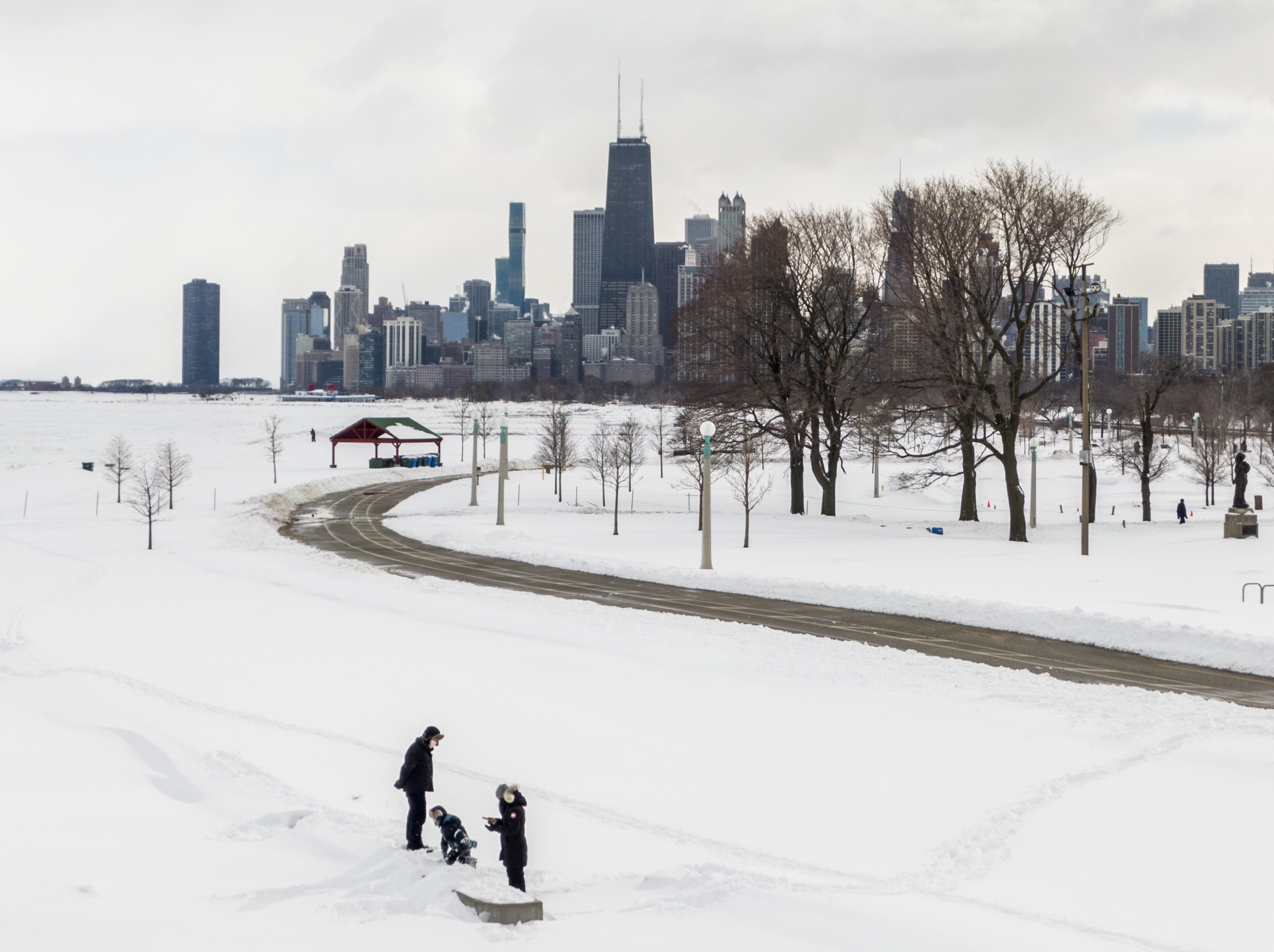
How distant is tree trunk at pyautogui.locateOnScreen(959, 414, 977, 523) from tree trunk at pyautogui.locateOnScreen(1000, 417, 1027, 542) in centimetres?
198

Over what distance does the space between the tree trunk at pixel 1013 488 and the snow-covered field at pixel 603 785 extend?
10752mm

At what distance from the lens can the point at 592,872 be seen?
31.9ft

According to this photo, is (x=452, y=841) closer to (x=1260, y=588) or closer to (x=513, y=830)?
(x=513, y=830)

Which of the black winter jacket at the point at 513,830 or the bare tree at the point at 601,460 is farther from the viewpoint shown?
the bare tree at the point at 601,460

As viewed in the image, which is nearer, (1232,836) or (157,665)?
(1232,836)

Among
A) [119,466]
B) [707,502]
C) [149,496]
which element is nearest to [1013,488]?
[707,502]

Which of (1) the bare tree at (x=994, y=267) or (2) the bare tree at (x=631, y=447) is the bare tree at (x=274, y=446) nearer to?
(2) the bare tree at (x=631, y=447)

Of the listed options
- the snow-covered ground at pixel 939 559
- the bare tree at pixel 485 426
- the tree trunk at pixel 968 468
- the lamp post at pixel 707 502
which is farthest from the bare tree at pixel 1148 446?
the bare tree at pixel 485 426

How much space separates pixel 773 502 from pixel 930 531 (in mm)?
17110

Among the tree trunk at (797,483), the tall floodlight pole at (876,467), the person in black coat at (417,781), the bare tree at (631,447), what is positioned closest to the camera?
the person in black coat at (417,781)

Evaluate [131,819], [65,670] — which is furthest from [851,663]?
[65,670]

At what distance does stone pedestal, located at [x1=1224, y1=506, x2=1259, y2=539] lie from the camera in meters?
33.1

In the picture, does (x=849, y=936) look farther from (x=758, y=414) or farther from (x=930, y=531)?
(x=758, y=414)

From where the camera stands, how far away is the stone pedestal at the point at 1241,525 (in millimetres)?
33062
